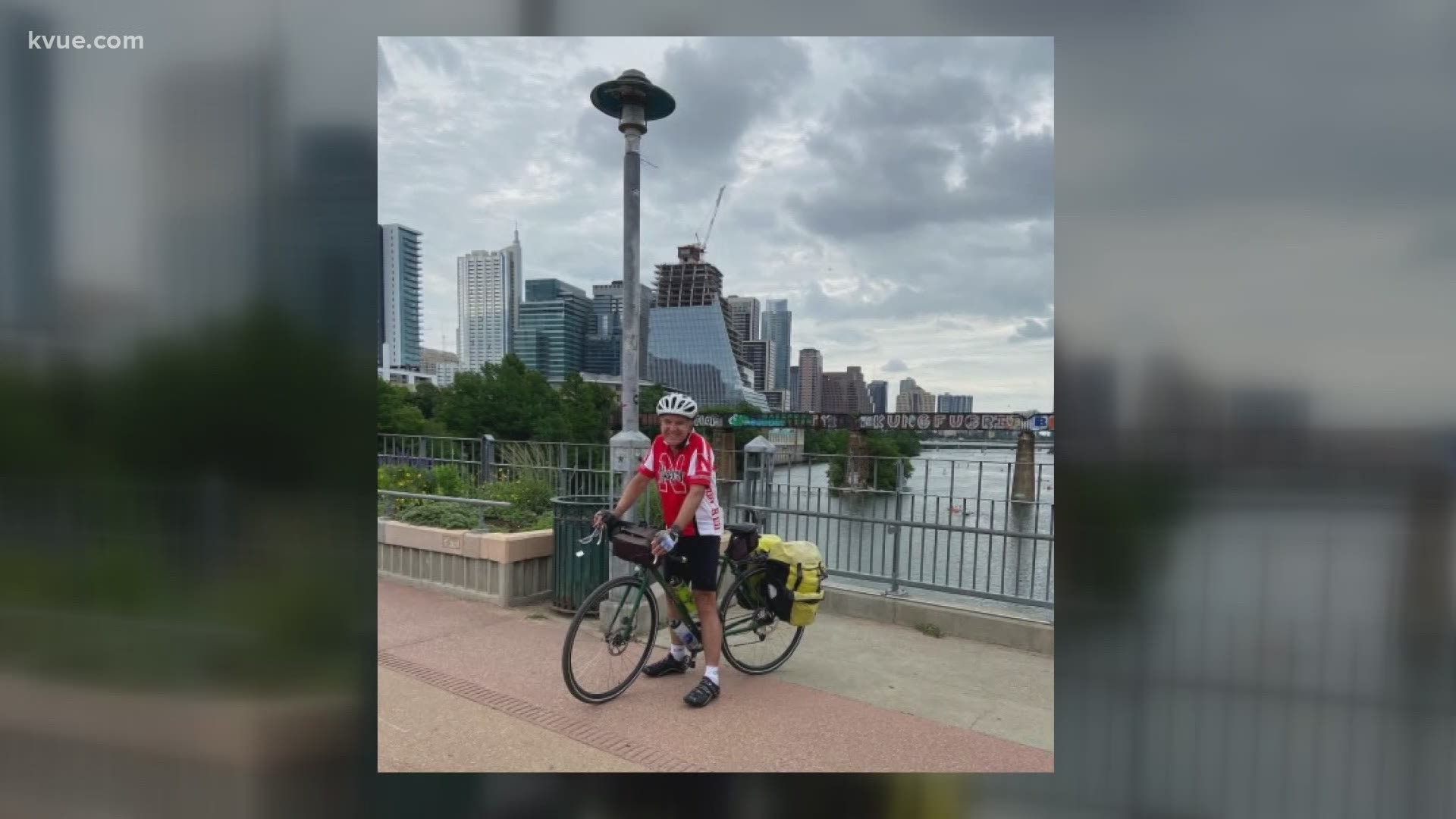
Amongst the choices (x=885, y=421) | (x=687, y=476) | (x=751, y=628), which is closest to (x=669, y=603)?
(x=751, y=628)

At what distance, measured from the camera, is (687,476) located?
11.1 feet

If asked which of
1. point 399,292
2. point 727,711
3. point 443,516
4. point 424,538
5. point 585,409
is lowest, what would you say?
point 727,711

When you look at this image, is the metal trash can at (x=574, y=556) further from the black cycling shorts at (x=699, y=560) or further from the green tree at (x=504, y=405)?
the black cycling shorts at (x=699, y=560)

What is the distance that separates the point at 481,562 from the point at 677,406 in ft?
8.45

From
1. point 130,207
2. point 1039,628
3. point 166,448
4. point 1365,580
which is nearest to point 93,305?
point 130,207

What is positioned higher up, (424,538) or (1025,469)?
(1025,469)

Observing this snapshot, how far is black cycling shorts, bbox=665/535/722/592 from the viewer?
3.48m

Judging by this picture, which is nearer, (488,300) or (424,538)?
(488,300)

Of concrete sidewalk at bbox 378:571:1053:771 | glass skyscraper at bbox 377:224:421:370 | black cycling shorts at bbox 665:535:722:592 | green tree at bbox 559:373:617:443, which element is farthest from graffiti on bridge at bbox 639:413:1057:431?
glass skyscraper at bbox 377:224:421:370

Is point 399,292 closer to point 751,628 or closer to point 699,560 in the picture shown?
point 699,560

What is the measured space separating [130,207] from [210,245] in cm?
33

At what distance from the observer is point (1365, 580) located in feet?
7.02

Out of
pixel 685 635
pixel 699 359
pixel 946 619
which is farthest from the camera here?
pixel 699 359

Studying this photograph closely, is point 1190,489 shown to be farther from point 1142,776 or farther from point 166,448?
point 166,448
